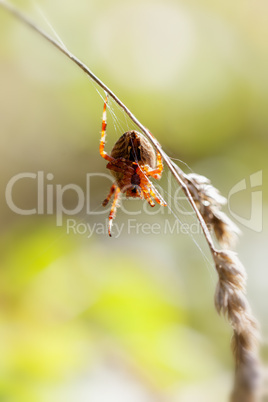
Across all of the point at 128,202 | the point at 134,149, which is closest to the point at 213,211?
the point at 134,149

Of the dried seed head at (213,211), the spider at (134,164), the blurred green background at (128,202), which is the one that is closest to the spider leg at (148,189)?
the spider at (134,164)

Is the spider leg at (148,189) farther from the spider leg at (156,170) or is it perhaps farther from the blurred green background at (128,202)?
the blurred green background at (128,202)

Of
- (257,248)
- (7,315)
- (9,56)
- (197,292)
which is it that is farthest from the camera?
(9,56)

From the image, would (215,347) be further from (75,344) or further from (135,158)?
(135,158)

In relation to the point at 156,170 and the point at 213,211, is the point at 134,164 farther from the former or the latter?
the point at 213,211

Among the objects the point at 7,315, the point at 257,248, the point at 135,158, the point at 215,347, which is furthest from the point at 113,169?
the point at 257,248

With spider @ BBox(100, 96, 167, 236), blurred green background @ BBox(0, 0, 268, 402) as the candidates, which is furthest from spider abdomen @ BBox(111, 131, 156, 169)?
blurred green background @ BBox(0, 0, 268, 402)
